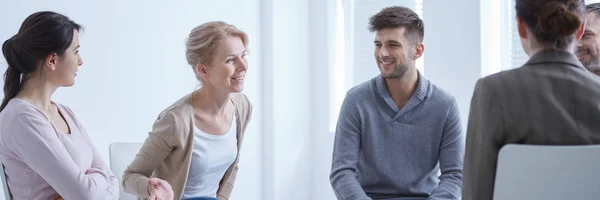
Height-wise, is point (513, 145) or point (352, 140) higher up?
point (513, 145)

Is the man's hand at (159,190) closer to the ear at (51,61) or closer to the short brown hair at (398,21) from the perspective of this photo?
the ear at (51,61)

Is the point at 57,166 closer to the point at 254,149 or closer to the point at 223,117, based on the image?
the point at 223,117

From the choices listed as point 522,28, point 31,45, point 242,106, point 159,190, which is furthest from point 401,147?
point 31,45

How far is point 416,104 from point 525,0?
1075 mm

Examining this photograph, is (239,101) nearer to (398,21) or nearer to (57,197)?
(398,21)

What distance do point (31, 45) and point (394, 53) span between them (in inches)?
52.0

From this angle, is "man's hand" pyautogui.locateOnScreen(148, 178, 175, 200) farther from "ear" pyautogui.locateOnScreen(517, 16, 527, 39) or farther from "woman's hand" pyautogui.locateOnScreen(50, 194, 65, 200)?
"ear" pyautogui.locateOnScreen(517, 16, 527, 39)

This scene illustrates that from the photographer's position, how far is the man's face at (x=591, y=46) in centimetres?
264

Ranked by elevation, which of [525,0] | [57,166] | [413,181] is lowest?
[413,181]

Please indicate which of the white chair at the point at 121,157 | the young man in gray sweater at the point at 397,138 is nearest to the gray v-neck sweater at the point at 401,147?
the young man in gray sweater at the point at 397,138

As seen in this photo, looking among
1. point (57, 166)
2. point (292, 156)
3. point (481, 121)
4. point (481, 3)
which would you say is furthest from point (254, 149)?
point (481, 121)

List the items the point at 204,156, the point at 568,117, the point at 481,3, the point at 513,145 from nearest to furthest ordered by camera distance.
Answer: the point at 513,145
the point at 568,117
the point at 204,156
the point at 481,3

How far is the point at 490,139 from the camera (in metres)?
1.64

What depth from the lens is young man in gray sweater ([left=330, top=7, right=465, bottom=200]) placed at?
267 cm
